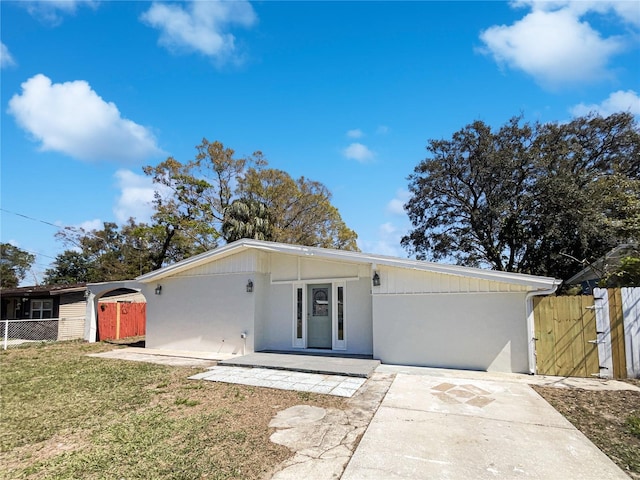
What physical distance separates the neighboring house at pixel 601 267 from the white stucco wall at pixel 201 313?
1129 cm

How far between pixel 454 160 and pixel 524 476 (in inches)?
778

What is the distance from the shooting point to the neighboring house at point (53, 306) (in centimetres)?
1647

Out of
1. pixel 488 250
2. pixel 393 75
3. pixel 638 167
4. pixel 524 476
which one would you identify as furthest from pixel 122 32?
Answer: pixel 638 167

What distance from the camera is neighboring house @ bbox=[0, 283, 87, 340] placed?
648 inches

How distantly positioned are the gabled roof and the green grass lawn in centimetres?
373

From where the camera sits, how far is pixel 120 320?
16.2 metres

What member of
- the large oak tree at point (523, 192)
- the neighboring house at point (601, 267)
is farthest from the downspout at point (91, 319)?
the neighboring house at point (601, 267)

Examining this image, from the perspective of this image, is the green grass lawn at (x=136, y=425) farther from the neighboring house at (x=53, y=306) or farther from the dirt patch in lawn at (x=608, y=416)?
the neighboring house at (x=53, y=306)

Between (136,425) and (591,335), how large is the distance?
8696 millimetres

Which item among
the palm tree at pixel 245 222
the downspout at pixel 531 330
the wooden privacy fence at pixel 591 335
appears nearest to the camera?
the wooden privacy fence at pixel 591 335

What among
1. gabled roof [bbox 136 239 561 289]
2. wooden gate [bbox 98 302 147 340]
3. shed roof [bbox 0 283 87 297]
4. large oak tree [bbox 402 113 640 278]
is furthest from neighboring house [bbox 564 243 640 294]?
shed roof [bbox 0 283 87 297]

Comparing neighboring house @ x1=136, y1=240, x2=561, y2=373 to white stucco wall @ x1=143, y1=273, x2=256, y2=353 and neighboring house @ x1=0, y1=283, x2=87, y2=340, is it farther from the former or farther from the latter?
neighboring house @ x1=0, y1=283, x2=87, y2=340

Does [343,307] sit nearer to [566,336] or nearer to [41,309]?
[566,336]

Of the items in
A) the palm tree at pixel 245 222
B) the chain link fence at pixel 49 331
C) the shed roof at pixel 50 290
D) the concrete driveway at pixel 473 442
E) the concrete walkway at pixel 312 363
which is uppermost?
the palm tree at pixel 245 222
